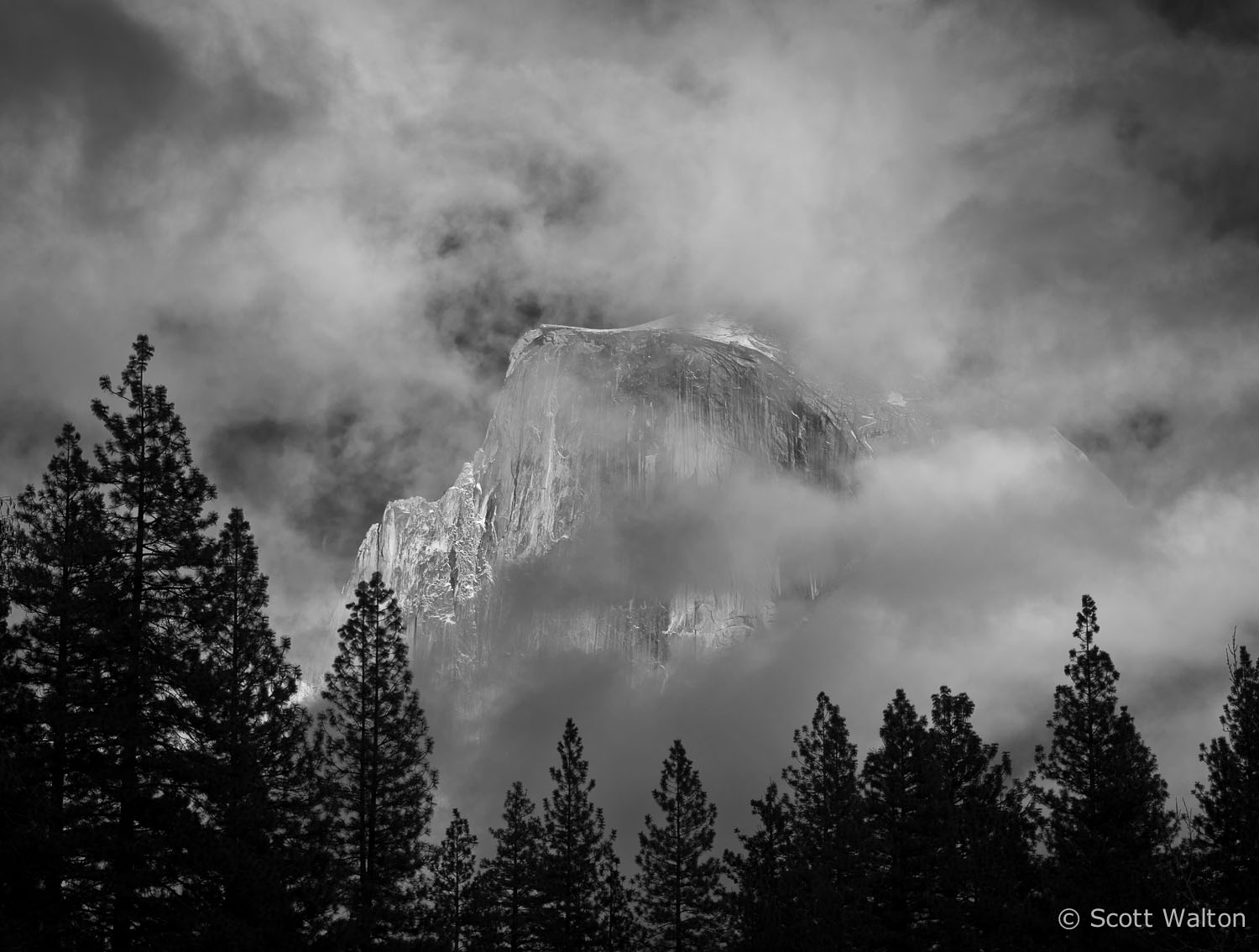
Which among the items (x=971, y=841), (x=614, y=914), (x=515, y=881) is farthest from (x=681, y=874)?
(x=971, y=841)

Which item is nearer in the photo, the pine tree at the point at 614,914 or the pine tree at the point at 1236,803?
the pine tree at the point at 1236,803

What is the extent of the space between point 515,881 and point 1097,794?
90.8 ft

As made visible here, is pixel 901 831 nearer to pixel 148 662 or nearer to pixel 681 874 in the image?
pixel 681 874

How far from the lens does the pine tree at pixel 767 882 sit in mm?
39375

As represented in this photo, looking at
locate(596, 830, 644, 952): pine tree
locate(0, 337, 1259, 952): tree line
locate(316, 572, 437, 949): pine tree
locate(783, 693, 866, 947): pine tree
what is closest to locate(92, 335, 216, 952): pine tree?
locate(0, 337, 1259, 952): tree line

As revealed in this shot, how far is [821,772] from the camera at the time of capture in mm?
50031

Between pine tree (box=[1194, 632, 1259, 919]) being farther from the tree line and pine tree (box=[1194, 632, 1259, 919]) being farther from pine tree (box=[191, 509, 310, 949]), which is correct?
pine tree (box=[191, 509, 310, 949])

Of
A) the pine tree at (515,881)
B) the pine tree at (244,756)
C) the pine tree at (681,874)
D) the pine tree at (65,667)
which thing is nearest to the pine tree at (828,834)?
the pine tree at (681,874)

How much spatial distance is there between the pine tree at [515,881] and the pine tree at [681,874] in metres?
5.24

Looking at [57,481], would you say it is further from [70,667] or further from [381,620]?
[381,620]

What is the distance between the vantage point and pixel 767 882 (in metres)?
47.5

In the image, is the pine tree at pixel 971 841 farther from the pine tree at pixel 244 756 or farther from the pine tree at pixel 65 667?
the pine tree at pixel 65 667

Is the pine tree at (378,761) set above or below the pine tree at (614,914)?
above

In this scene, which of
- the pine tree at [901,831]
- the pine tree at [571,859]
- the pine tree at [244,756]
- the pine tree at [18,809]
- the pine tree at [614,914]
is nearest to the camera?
the pine tree at [18,809]
